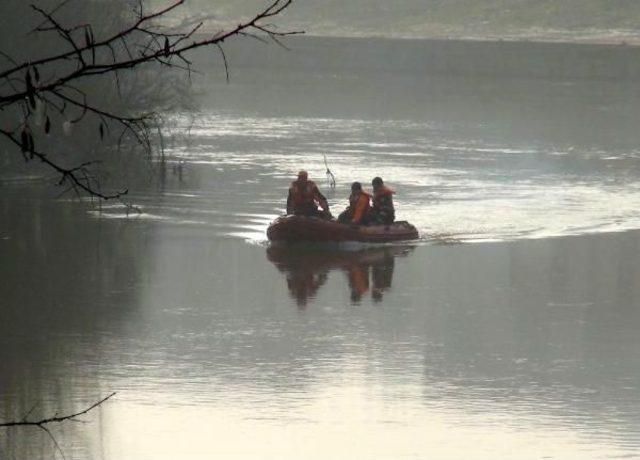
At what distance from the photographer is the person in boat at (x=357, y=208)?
28.9 meters

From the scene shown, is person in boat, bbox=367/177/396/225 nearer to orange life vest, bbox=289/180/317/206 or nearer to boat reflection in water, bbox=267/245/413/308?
boat reflection in water, bbox=267/245/413/308

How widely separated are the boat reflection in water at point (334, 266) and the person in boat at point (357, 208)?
0.53 metres

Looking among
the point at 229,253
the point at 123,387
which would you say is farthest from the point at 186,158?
the point at 123,387

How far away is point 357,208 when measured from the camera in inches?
1153

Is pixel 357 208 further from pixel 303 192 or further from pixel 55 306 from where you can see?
pixel 55 306

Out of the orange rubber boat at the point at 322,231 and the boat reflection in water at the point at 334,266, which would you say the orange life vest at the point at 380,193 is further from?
the boat reflection in water at the point at 334,266

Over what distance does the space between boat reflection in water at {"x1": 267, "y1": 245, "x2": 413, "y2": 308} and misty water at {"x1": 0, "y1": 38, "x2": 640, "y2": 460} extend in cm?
6

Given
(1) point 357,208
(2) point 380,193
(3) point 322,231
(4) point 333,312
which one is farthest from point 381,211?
(4) point 333,312

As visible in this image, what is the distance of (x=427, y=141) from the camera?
53.3 meters

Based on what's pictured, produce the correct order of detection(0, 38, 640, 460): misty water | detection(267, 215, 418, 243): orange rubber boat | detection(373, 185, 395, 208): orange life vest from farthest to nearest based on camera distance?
detection(267, 215, 418, 243): orange rubber boat
detection(373, 185, 395, 208): orange life vest
detection(0, 38, 640, 460): misty water

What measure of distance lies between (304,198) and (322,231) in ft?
2.02

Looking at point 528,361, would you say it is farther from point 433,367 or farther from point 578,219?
point 578,219

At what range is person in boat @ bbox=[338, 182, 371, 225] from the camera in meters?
28.9

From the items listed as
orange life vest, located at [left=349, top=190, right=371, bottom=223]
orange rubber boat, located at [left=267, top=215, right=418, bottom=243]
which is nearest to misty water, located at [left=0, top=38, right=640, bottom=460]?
orange rubber boat, located at [left=267, top=215, right=418, bottom=243]
